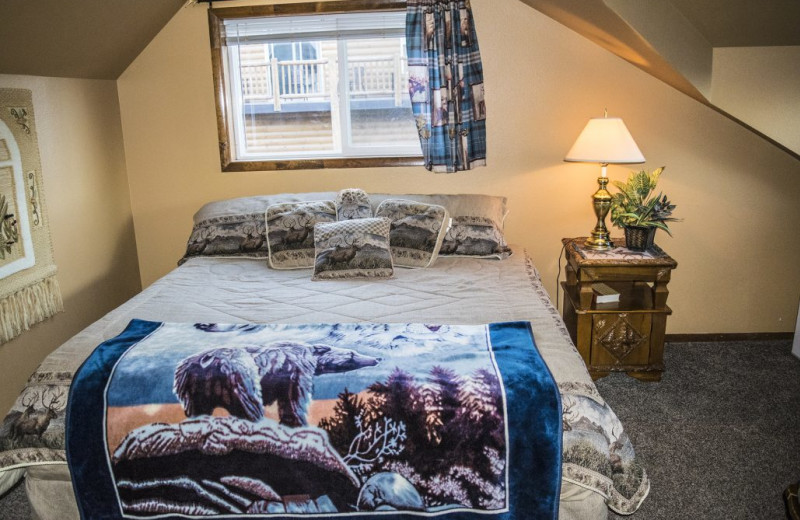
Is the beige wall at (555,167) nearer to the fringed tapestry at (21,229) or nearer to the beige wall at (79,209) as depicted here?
the beige wall at (79,209)

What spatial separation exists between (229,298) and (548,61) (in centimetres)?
211

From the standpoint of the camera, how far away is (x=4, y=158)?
2672 millimetres

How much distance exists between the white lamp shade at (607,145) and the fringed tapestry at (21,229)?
253cm

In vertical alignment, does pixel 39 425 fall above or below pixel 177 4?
below

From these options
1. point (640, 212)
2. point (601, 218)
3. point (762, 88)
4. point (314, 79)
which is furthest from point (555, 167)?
point (314, 79)

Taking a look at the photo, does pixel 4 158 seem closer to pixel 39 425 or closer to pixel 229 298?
pixel 229 298

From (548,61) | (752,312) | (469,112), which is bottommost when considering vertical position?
(752,312)

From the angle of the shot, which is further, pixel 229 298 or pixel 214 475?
pixel 229 298

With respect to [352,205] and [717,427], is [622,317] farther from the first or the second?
[352,205]

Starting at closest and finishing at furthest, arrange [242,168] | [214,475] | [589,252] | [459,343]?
[214,475] → [459,343] → [589,252] → [242,168]

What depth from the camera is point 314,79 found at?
371 centimetres

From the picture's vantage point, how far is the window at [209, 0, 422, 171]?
3.59 m

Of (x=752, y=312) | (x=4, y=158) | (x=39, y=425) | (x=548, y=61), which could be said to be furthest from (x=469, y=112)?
(x=39, y=425)

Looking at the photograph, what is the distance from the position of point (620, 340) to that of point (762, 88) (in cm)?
127
